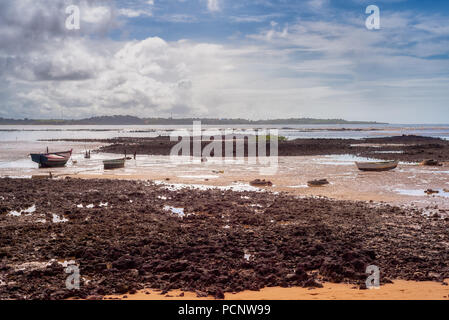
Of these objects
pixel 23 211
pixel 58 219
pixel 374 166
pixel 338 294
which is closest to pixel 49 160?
pixel 23 211

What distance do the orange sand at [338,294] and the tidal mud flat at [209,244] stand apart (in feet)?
0.78

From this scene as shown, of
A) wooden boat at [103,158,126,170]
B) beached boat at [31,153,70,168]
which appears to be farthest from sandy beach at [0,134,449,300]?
beached boat at [31,153,70,168]

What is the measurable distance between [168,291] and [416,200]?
14.6 metres

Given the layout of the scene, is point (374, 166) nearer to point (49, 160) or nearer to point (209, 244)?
point (209, 244)

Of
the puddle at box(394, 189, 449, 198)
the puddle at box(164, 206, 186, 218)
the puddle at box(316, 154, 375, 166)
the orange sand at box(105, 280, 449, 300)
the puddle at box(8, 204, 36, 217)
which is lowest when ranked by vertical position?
the orange sand at box(105, 280, 449, 300)

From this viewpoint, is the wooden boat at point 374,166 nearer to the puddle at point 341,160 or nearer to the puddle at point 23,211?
the puddle at point 341,160

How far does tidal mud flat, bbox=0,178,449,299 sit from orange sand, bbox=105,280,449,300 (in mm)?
239

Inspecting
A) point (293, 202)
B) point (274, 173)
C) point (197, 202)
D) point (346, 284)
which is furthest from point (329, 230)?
point (274, 173)

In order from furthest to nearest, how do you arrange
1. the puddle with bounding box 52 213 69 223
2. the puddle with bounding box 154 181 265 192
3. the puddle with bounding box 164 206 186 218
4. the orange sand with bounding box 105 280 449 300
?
the puddle with bounding box 154 181 265 192 → the puddle with bounding box 164 206 186 218 → the puddle with bounding box 52 213 69 223 → the orange sand with bounding box 105 280 449 300

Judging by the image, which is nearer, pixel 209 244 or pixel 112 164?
pixel 209 244

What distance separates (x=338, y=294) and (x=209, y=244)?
13.9 feet

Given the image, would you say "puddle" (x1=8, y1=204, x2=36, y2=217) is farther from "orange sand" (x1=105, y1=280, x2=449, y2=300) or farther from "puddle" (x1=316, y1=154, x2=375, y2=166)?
"puddle" (x1=316, y1=154, x2=375, y2=166)

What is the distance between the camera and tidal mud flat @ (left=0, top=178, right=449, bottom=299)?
8906 millimetres

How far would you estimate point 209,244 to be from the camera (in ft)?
37.4
